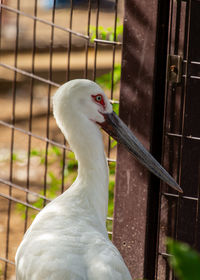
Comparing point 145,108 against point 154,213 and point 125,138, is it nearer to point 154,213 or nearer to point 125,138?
point 125,138

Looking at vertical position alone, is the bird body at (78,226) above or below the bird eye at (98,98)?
below

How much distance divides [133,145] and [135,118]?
0.76 feet

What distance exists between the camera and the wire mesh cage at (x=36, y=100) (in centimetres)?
418

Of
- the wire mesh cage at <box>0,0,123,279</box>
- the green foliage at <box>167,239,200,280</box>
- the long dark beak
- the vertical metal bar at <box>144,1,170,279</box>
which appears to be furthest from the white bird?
the green foliage at <box>167,239,200,280</box>

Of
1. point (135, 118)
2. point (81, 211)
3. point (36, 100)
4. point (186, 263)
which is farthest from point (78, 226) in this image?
point (36, 100)

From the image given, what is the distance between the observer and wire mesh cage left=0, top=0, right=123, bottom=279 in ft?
13.7

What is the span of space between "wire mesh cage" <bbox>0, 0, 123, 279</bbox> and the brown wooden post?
2.40 feet

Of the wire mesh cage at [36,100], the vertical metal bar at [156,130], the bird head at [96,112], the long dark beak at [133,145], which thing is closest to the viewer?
the bird head at [96,112]

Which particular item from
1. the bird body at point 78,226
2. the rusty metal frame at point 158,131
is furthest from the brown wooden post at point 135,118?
the bird body at point 78,226

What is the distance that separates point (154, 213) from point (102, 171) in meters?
0.52

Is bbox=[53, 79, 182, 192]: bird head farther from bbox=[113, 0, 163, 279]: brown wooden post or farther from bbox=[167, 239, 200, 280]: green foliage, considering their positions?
bbox=[167, 239, 200, 280]: green foliage

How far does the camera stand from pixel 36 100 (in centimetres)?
833

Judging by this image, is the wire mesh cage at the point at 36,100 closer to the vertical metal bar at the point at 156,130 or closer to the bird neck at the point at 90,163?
the vertical metal bar at the point at 156,130

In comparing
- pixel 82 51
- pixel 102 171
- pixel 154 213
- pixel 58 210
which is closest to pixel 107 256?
pixel 58 210
